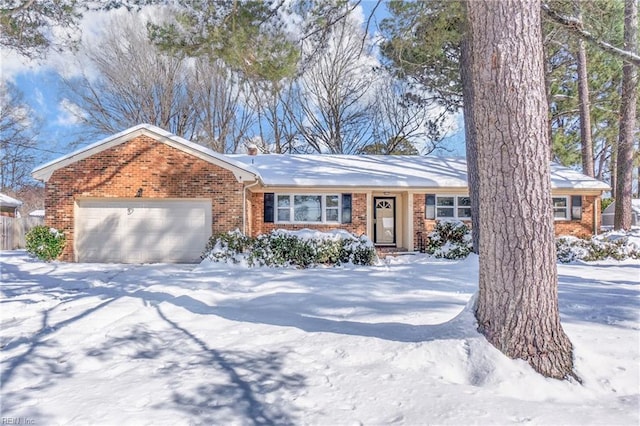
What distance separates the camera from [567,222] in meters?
14.1

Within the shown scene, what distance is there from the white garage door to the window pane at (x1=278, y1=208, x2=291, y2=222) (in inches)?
116

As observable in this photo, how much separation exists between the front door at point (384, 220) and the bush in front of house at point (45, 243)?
10319 mm

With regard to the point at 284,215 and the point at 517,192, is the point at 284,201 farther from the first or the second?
the point at 517,192

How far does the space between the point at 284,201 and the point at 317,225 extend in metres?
1.47

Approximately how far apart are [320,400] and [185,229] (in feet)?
31.0

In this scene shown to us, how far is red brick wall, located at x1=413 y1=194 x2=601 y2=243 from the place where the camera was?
545 inches

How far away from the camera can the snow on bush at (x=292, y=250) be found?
984cm

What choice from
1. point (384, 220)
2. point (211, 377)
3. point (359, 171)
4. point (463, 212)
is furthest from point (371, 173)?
point (211, 377)

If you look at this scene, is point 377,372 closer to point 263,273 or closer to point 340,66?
point 263,273

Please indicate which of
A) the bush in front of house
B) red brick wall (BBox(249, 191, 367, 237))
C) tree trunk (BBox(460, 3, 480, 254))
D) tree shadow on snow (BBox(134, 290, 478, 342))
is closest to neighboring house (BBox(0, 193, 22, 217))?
the bush in front of house

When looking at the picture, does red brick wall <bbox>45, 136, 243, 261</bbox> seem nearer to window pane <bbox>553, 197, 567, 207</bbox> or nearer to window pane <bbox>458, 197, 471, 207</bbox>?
window pane <bbox>458, 197, 471, 207</bbox>

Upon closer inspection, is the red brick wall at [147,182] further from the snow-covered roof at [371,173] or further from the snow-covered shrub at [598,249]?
the snow-covered shrub at [598,249]

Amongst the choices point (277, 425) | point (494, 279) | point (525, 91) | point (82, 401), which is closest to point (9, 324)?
point (82, 401)

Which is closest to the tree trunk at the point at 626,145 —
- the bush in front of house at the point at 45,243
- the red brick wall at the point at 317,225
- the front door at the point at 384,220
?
the front door at the point at 384,220
